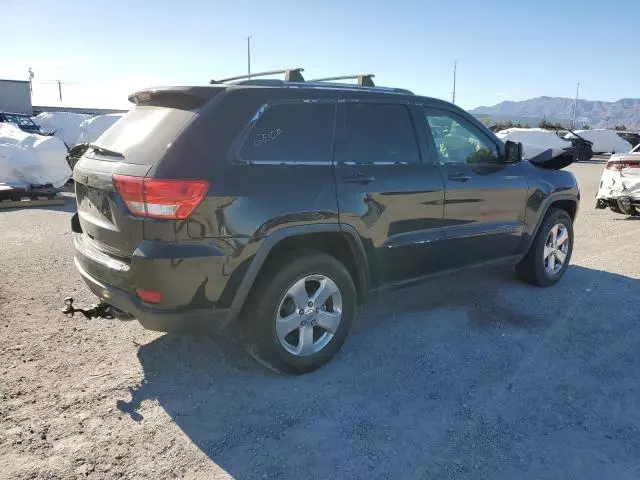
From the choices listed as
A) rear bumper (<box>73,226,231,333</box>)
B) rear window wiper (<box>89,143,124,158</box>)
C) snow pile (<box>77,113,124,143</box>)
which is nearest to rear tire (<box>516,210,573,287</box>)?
rear bumper (<box>73,226,231,333</box>)

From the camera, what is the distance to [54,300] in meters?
4.92

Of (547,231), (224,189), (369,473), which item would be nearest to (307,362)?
(369,473)

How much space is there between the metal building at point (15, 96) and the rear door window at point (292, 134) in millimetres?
Answer: 44793

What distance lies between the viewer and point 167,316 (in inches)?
120

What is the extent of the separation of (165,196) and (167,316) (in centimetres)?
70

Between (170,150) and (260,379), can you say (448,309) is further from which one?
(170,150)

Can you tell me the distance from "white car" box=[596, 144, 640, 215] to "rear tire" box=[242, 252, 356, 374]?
772 centimetres

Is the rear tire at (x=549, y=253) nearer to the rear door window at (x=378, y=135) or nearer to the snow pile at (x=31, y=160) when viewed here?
the rear door window at (x=378, y=135)

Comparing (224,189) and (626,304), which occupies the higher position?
(224,189)

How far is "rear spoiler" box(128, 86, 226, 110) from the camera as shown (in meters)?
3.22

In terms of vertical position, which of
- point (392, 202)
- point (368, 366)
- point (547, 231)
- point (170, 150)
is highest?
point (170, 150)

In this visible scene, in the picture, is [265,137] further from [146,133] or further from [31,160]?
[31,160]

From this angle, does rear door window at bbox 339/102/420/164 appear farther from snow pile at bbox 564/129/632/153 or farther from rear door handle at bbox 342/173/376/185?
snow pile at bbox 564/129/632/153

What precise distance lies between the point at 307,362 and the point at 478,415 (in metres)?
1.14
